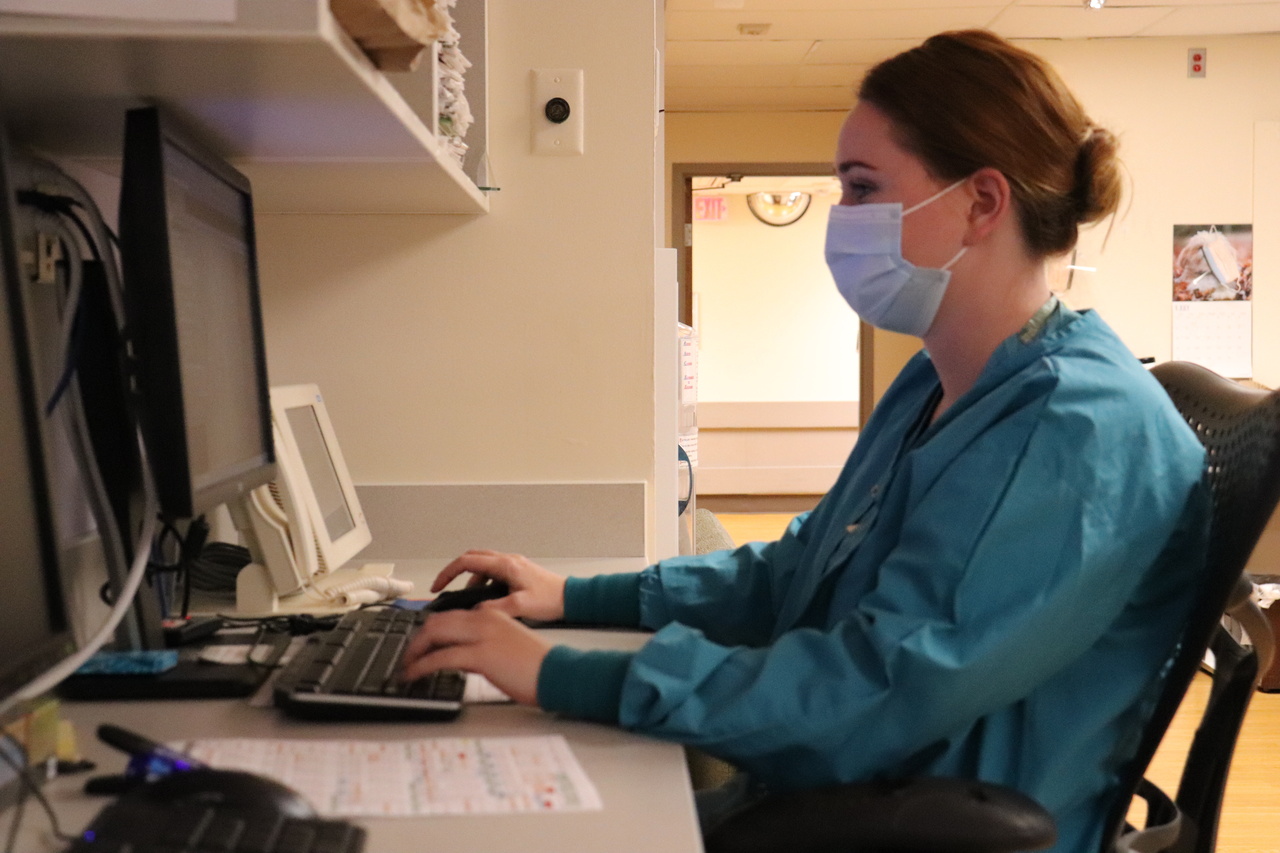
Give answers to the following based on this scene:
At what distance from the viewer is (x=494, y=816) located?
2.45 ft

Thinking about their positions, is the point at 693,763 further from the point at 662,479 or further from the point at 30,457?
the point at 30,457

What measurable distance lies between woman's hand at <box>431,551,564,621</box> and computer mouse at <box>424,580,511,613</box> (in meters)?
0.01

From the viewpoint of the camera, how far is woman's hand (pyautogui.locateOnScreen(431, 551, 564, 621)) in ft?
4.44

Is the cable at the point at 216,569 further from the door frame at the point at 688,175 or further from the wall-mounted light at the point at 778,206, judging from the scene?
the wall-mounted light at the point at 778,206

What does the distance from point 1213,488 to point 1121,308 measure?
4.69 m

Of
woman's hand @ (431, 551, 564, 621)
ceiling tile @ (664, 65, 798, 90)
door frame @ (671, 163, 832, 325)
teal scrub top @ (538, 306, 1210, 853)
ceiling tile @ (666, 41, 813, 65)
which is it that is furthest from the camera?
door frame @ (671, 163, 832, 325)

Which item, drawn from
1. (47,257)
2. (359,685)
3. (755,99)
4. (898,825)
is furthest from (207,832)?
(755,99)

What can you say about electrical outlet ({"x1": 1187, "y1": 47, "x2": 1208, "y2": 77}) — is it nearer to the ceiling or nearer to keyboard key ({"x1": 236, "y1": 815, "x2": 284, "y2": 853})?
the ceiling

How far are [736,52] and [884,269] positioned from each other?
15.5 feet

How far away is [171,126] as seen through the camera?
969 millimetres

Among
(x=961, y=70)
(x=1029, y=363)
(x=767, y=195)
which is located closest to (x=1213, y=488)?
(x=1029, y=363)

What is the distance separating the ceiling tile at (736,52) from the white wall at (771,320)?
3189 mm

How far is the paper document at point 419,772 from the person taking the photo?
2.50ft

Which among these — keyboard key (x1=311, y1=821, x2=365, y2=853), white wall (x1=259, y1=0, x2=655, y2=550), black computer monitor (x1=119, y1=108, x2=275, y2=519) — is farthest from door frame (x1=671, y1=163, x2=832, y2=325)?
keyboard key (x1=311, y1=821, x2=365, y2=853)
